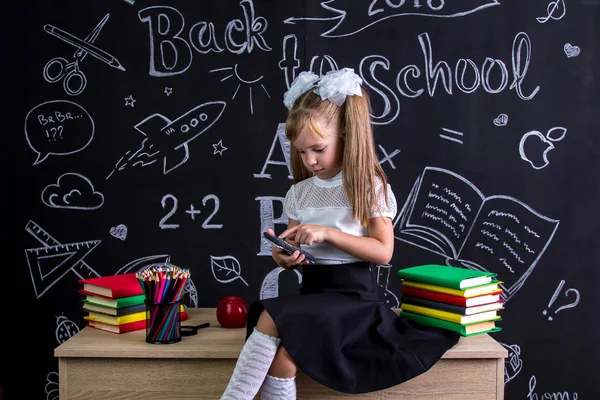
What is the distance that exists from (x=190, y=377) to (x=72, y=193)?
1360 mm

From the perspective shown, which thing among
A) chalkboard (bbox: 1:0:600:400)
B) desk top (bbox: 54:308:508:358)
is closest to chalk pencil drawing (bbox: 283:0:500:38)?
chalkboard (bbox: 1:0:600:400)

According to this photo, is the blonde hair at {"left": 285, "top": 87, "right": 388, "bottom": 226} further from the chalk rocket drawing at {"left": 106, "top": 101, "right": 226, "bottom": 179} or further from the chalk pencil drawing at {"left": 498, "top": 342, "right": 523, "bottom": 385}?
the chalk pencil drawing at {"left": 498, "top": 342, "right": 523, "bottom": 385}

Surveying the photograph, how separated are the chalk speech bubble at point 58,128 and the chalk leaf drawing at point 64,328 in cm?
70

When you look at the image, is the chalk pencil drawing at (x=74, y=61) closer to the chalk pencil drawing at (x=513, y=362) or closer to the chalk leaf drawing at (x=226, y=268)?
the chalk leaf drawing at (x=226, y=268)

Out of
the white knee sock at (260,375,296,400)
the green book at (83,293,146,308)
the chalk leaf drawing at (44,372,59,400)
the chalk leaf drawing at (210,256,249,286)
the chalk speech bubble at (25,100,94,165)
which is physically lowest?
the chalk leaf drawing at (44,372,59,400)

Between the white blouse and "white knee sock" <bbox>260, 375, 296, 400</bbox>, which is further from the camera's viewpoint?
the white blouse

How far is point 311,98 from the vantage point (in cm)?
200

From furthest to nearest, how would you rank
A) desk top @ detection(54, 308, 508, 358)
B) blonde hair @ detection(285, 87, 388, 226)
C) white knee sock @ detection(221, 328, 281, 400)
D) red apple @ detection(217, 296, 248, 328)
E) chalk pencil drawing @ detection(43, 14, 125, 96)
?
chalk pencil drawing @ detection(43, 14, 125, 96) < red apple @ detection(217, 296, 248, 328) < blonde hair @ detection(285, 87, 388, 226) < desk top @ detection(54, 308, 508, 358) < white knee sock @ detection(221, 328, 281, 400)

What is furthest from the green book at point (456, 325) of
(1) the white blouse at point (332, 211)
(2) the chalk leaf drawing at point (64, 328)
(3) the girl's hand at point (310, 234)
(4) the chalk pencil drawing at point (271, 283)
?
(2) the chalk leaf drawing at point (64, 328)

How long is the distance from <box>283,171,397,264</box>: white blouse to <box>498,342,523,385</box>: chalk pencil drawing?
1.27 meters

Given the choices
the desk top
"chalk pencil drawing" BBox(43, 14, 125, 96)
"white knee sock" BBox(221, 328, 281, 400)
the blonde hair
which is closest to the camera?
"white knee sock" BBox(221, 328, 281, 400)

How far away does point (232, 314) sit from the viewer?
208 centimetres

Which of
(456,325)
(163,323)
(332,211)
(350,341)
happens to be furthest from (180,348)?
(456,325)

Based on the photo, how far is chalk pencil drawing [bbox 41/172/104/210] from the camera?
2.88m
